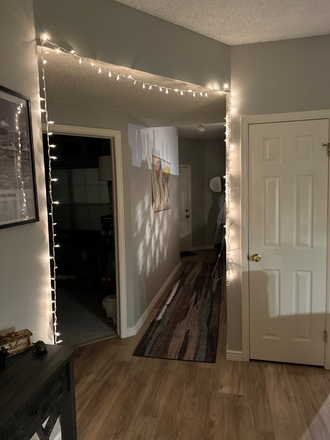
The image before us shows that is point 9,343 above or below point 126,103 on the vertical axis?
below

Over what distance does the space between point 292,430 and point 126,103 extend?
9.30 feet

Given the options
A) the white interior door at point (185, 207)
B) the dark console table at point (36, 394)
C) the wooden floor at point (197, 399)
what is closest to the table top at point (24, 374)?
the dark console table at point (36, 394)

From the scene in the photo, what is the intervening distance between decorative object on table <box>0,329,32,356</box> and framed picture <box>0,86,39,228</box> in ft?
1.67

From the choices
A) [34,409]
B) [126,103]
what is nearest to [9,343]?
[34,409]

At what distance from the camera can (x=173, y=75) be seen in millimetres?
2391

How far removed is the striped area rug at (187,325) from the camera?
122 inches

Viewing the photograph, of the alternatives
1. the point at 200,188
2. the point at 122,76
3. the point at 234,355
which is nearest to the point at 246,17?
the point at 122,76

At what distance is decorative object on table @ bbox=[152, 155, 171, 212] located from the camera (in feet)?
14.4

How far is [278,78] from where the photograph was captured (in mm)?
2641

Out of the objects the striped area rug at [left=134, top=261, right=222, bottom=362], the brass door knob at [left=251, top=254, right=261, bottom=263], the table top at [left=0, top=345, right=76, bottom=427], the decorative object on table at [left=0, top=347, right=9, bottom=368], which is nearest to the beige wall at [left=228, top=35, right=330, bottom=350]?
the brass door knob at [left=251, top=254, right=261, bottom=263]

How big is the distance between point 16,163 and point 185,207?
243 inches

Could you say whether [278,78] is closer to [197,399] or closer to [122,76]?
[122,76]

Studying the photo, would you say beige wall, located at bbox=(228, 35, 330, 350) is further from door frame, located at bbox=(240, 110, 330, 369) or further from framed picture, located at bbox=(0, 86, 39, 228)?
framed picture, located at bbox=(0, 86, 39, 228)

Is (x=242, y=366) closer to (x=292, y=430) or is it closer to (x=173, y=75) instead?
(x=292, y=430)
